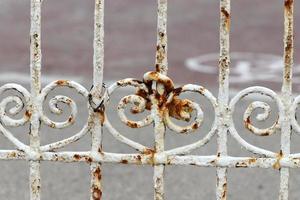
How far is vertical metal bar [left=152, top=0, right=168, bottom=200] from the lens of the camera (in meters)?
3.14

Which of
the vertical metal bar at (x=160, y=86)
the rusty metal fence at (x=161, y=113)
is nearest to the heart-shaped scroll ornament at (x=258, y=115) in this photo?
the rusty metal fence at (x=161, y=113)

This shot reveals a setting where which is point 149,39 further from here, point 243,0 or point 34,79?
point 34,79

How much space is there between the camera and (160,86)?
319cm

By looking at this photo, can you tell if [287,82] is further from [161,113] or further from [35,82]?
[35,82]

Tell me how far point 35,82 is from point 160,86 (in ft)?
1.60

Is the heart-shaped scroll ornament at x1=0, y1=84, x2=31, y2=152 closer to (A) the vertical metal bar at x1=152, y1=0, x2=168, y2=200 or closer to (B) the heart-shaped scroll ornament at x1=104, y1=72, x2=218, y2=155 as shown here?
(B) the heart-shaped scroll ornament at x1=104, y1=72, x2=218, y2=155

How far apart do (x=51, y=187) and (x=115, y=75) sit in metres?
3.66

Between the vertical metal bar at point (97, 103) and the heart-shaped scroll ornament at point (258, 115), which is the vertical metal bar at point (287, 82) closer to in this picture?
the heart-shaped scroll ornament at point (258, 115)

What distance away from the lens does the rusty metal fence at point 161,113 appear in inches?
124

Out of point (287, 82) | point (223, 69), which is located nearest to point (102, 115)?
point (223, 69)

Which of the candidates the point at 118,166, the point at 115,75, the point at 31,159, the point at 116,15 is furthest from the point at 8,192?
the point at 116,15

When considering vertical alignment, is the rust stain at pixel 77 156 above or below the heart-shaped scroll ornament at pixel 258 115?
below

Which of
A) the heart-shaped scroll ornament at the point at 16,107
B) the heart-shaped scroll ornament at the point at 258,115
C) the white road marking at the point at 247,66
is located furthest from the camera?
the white road marking at the point at 247,66

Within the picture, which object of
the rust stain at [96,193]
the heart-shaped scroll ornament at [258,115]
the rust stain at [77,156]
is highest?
the heart-shaped scroll ornament at [258,115]
